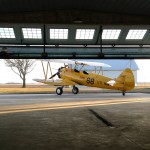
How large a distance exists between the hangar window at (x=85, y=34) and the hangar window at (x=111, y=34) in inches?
→ 32.2

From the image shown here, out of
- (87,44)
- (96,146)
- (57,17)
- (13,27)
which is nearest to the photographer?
(96,146)

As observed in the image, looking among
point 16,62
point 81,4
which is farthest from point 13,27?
point 16,62

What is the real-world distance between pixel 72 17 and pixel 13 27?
4983mm

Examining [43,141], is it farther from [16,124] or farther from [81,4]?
[81,4]

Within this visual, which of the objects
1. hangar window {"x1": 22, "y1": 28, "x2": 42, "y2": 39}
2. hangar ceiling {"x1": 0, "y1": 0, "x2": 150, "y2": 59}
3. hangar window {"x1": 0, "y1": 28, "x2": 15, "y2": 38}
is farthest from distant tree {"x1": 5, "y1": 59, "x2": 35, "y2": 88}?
hangar window {"x1": 22, "y1": 28, "x2": 42, "y2": 39}

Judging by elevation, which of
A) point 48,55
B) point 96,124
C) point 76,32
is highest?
point 76,32

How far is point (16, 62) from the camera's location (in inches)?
2422

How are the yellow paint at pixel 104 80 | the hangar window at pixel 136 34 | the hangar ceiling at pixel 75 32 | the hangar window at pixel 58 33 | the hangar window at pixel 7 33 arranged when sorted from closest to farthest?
the hangar ceiling at pixel 75 32 < the hangar window at pixel 7 33 < the hangar window at pixel 58 33 < the hangar window at pixel 136 34 < the yellow paint at pixel 104 80


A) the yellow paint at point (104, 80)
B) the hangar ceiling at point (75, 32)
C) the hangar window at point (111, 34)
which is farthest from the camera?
the yellow paint at point (104, 80)

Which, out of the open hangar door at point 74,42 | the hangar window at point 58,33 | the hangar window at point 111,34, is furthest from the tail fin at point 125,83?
the hangar window at point 58,33

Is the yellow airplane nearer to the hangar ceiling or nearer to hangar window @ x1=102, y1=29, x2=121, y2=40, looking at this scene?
the hangar ceiling

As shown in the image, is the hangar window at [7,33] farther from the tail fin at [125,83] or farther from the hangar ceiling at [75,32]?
the tail fin at [125,83]

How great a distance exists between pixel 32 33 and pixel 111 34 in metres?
5.31

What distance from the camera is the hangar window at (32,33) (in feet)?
62.6
